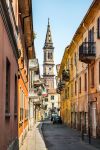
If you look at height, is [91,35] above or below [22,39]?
above

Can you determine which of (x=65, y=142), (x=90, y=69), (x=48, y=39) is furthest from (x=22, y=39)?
(x=48, y=39)

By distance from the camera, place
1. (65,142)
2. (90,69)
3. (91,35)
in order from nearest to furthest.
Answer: (65,142)
(91,35)
(90,69)

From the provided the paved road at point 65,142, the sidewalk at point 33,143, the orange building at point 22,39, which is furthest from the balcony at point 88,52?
the sidewalk at point 33,143

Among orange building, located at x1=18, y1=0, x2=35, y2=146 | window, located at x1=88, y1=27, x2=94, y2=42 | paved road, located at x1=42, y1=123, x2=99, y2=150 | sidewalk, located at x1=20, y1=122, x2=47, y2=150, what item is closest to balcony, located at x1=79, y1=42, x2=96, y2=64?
window, located at x1=88, y1=27, x2=94, y2=42

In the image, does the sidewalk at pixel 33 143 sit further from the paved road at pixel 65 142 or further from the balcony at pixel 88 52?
the balcony at pixel 88 52

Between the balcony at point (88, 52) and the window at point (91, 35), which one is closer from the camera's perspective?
the balcony at point (88, 52)

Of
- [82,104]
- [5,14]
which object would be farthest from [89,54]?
[5,14]

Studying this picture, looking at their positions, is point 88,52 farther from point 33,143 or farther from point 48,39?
point 48,39

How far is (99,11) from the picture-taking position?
92.6 ft

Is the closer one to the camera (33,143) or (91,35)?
(33,143)

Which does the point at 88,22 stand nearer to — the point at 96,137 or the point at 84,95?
the point at 84,95

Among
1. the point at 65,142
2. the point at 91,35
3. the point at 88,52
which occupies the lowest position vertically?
the point at 65,142

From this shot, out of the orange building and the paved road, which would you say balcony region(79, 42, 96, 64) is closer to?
the orange building

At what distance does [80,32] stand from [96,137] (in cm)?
1050
